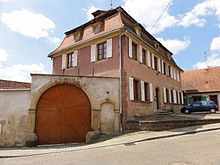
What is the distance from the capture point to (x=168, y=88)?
1819 centimetres

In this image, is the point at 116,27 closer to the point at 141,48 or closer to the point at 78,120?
the point at 141,48

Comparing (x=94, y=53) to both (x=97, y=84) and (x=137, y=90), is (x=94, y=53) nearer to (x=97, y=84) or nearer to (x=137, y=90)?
(x=97, y=84)

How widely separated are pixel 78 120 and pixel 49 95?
2.16m

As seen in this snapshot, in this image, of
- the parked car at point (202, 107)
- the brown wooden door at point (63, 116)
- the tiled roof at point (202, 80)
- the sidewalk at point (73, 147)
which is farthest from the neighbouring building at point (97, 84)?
the tiled roof at point (202, 80)

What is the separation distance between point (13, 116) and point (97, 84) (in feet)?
15.9

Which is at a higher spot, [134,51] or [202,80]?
[134,51]

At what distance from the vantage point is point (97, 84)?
10.5 meters

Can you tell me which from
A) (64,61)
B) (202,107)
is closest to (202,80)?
(202,107)

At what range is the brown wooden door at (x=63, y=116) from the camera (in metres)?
9.29

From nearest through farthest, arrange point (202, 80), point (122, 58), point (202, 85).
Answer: point (122, 58)
point (202, 85)
point (202, 80)

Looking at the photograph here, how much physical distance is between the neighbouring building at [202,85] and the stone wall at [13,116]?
2267cm

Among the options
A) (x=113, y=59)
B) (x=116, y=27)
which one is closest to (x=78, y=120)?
(x=113, y=59)

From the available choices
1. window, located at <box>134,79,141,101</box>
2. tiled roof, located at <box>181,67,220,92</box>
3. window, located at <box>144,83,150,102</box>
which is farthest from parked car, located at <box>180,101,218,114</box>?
window, located at <box>134,79,141,101</box>

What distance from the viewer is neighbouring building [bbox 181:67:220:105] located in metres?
23.7
